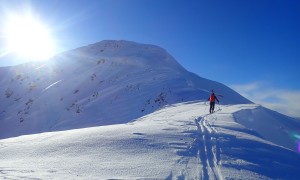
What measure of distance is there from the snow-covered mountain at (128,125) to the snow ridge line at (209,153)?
0.03 m

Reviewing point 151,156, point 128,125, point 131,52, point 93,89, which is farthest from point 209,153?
point 131,52

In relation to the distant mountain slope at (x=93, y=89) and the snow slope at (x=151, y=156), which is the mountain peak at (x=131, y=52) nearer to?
the distant mountain slope at (x=93, y=89)

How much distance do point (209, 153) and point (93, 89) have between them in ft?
85.7

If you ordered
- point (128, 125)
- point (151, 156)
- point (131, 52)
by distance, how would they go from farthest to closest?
point (131, 52), point (128, 125), point (151, 156)

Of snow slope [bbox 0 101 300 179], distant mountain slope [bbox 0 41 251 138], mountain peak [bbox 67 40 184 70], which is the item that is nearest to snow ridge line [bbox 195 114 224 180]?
snow slope [bbox 0 101 300 179]

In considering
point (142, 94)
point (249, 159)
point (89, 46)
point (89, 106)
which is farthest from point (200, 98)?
point (89, 46)

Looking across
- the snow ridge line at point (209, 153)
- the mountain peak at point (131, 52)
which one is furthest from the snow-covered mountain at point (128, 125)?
the mountain peak at point (131, 52)

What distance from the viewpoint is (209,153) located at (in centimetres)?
1032

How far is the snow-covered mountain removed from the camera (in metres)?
8.74

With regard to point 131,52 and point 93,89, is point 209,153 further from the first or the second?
point 131,52

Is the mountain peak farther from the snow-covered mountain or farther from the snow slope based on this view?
the snow slope

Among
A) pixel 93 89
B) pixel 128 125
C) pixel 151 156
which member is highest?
pixel 93 89

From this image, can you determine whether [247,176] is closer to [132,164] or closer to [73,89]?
[132,164]

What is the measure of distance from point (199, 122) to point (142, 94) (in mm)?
15179
